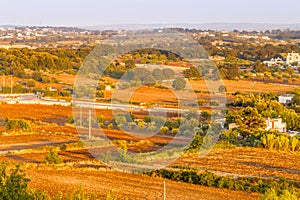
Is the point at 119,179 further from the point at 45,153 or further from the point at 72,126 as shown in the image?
the point at 72,126

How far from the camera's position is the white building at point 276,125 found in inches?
820

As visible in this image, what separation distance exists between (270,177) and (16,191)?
7.69 m

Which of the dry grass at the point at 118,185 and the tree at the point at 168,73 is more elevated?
the dry grass at the point at 118,185

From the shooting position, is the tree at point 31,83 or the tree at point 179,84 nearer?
the tree at point 179,84

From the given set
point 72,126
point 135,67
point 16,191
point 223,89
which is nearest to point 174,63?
point 135,67

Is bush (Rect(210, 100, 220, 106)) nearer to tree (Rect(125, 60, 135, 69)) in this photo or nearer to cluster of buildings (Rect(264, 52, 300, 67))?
tree (Rect(125, 60, 135, 69))

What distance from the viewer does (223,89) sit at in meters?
36.8

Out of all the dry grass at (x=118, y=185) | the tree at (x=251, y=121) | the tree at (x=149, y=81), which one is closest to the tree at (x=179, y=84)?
the tree at (x=149, y=81)

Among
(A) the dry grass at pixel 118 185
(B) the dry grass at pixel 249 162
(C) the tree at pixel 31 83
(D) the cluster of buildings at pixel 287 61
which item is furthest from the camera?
(D) the cluster of buildings at pixel 287 61

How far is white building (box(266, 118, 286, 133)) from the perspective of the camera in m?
20.8

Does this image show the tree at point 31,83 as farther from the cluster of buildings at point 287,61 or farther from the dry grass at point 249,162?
the cluster of buildings at point 287,61

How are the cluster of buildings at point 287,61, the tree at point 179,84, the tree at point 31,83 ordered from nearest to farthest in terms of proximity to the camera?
the tree at point 179,84
the tree at point 31,83
the cluster of buildings at point 287,61

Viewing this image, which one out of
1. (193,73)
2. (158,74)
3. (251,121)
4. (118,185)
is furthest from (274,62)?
(118,185)

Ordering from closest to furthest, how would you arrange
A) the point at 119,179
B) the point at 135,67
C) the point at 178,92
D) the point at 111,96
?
the point at 119,179 < the point at 111,96 < the point at 178,92 < the point at 135,67
